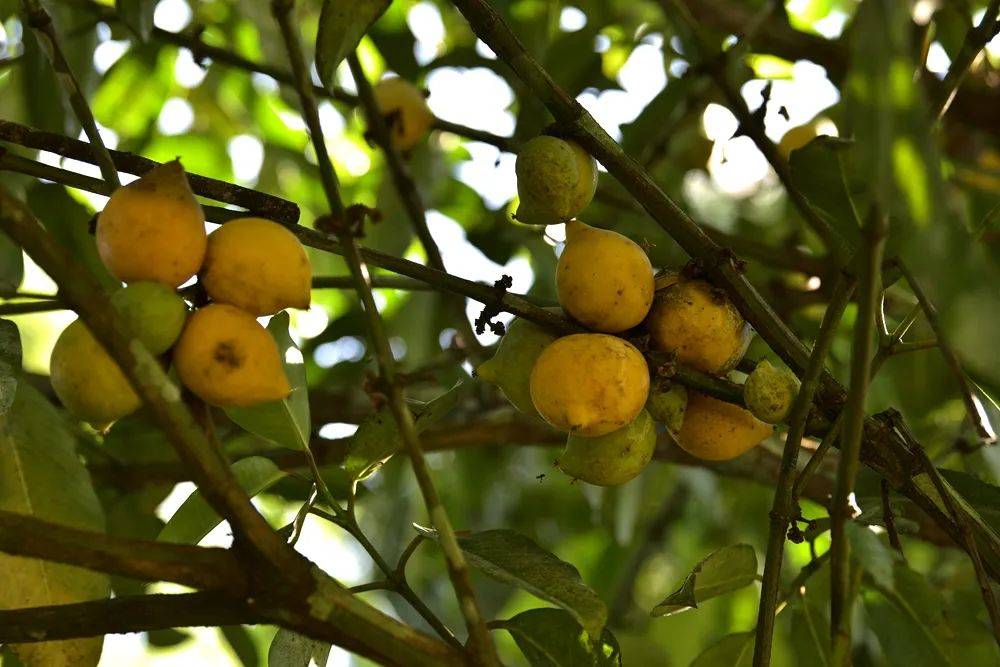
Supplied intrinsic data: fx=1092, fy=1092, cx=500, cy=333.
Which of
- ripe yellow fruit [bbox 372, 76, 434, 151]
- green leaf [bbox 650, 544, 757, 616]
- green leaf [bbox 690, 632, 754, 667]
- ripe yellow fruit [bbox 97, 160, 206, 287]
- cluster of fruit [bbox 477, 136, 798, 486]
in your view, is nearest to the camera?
ripe yellow fruit [bbox 97, 160, 206, 287]

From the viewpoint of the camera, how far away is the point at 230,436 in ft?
6.23

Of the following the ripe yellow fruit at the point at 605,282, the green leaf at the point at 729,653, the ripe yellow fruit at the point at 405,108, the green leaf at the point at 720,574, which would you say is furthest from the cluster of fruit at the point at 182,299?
the ripe yellow fruit at the point at 405,108

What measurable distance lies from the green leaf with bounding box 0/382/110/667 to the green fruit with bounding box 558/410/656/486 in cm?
50

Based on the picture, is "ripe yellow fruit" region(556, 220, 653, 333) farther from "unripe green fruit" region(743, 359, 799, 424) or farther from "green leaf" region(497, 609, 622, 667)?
"green leaf" region(497, 609, 622, 667)

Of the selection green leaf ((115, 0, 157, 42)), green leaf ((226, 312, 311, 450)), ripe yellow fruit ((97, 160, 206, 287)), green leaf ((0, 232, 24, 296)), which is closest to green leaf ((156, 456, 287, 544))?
green leaf ((226, 312, 311, 450))

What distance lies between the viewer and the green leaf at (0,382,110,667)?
3.51ft

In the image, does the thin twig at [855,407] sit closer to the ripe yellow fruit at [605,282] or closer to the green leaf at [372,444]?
the ripe yellow fruit at [605,282]

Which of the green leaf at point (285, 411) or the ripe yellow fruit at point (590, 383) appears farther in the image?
the green leaf at point (285, 411)

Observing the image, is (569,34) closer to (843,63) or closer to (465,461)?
(843,63)

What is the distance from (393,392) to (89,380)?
23cm

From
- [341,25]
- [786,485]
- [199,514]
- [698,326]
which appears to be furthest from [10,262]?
[786,485]

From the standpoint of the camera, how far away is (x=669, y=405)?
1.06 metres

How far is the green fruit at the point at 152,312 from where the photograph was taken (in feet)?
2.64

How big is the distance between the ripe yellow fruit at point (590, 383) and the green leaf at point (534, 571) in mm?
123
